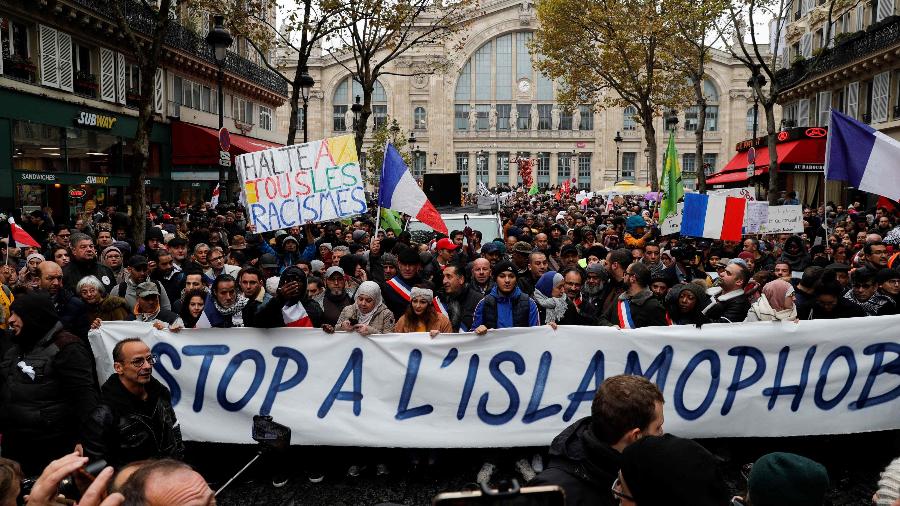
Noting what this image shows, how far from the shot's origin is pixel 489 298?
6.09 meters

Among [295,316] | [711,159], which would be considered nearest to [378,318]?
[295,316]

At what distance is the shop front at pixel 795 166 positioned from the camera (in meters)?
27.9

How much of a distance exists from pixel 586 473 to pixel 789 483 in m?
0.71

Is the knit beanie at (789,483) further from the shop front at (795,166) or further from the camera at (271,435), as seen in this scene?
the shop front at (795,166)

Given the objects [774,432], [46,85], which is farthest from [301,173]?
[46,85]

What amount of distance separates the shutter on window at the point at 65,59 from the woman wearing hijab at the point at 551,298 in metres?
17.7

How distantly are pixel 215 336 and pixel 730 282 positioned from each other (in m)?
4.40

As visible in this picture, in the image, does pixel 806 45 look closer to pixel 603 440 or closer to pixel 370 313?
pixel 370 313

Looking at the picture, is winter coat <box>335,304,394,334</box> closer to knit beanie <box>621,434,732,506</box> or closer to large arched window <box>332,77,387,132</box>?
knit beanie <box>621,434,732,506</box>

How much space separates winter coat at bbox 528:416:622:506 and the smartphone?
64cm

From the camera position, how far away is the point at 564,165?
7775cm

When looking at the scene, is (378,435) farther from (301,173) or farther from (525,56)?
(525,56)

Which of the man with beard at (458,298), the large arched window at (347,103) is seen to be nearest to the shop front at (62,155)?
the man with beard at (458,298)

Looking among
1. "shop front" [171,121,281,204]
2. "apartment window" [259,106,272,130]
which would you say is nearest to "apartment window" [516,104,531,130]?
"apartment window" [259,106,272,130]
